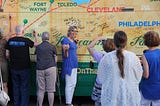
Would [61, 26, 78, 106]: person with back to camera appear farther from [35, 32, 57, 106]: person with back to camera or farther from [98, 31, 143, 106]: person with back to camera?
[98, 31, 143, 106]: person with back to camera

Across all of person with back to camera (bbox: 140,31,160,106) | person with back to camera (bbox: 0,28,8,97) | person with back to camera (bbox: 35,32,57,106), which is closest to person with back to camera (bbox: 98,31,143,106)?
person with back to camera (bbox: 140,31,160,106)

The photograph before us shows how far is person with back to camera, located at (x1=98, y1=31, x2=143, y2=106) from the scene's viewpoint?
431 cm

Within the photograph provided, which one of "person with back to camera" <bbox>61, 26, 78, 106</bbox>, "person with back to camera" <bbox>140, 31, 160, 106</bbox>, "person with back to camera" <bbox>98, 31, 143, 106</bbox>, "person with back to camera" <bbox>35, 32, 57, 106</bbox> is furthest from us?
"person with back to camera" <bbox>61, 26, 78, 106</bbox>

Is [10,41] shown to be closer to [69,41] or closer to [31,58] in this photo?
[31,58]

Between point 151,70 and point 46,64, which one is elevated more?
point 151,70

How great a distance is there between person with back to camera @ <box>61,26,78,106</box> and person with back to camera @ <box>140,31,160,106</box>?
2.95m

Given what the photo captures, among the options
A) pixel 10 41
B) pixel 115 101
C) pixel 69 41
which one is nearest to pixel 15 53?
pixel 10 41

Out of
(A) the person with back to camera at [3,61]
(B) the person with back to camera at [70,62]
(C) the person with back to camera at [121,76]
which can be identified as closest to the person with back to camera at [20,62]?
(A) the person with back to camera at [3,61]

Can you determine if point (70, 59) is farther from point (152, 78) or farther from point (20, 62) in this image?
point (152, 78)

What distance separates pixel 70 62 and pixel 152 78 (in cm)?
308

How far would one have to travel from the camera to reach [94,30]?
7766 millimetres

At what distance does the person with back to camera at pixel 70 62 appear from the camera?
7613mm

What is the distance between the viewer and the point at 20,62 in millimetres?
7555

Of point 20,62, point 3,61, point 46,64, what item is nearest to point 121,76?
point 46,64
